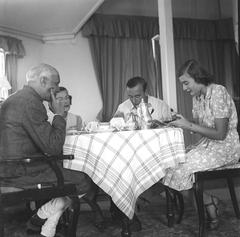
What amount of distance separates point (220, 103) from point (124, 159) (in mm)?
661

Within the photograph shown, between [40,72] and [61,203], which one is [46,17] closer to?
[40,72]

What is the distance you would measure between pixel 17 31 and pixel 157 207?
132 inches

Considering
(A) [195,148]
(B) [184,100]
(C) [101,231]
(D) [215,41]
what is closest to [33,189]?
(C) [101,231]

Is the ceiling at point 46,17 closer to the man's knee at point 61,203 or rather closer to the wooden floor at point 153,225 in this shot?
the wooden floor at point 153,225

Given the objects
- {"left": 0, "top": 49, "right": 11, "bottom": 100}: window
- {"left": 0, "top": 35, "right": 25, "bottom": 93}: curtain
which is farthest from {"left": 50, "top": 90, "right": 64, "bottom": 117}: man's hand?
{"left": 0, "top": 35, "right": 25, "bottom": 93}: curtain

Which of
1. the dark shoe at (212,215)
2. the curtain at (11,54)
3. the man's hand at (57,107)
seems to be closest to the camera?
A: the man's hand at (57,107)

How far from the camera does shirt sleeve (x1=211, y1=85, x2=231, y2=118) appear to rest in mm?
2033

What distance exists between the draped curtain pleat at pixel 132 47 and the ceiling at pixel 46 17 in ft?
1.28

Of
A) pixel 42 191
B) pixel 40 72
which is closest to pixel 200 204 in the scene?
pixel 42 191

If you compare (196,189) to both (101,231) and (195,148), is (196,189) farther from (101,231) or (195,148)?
(101,231)

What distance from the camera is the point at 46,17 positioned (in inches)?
179

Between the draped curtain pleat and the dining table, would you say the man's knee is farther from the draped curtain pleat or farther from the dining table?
the draped curtain pleat

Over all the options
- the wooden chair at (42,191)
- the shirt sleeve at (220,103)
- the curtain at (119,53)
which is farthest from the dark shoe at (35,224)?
the curtain at (119,53)

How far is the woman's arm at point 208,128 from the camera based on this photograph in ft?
6.54
